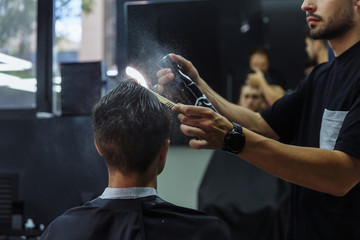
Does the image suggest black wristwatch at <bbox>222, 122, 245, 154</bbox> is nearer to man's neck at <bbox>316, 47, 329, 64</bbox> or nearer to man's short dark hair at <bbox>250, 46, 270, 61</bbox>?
man's neck at <bbox>316, 47, 329, 64</bbox>

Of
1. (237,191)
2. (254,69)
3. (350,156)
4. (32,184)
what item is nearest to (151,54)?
(350,156)

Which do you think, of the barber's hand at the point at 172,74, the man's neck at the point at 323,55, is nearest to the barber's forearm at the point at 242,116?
the barber's hand at the point at 172,74

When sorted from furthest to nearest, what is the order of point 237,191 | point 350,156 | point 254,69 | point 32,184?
point 254,69
point 237,191
point 32,184
point 350,156

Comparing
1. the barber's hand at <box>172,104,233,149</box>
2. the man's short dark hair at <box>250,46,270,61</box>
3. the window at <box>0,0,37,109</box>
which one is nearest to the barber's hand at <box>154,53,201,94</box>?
the barber's hand at <box>172,104,233,149</box>

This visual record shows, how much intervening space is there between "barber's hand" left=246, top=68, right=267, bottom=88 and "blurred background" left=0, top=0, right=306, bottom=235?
76 mm

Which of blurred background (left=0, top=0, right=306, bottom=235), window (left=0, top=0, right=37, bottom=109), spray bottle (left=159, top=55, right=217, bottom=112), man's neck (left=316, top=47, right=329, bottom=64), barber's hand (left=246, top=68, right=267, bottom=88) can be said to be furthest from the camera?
barber's hand (left=246, top=68, right=267, bottom=88)

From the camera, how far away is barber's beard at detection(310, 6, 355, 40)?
1395 mm

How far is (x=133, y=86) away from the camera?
1.18 m

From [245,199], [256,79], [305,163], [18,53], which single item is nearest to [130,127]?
[305,163]

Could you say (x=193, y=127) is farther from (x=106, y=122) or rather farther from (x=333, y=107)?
(x=333, y=107)

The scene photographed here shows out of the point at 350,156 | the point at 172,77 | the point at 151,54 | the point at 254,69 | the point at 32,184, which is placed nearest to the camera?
the point at 350,156

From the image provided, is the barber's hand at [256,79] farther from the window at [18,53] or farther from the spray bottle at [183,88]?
the spray bottle at [183,88]

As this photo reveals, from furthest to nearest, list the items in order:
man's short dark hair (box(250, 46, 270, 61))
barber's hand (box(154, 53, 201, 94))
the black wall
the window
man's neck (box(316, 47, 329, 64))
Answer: man's short dark hair (box(250, 46, 270, 61)) < the window < man's neck (box(316, 47, 329, 64)) < the black wall < barber's hand (box(154, 53, 201, 94))

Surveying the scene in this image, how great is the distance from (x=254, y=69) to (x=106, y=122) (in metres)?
2.51
